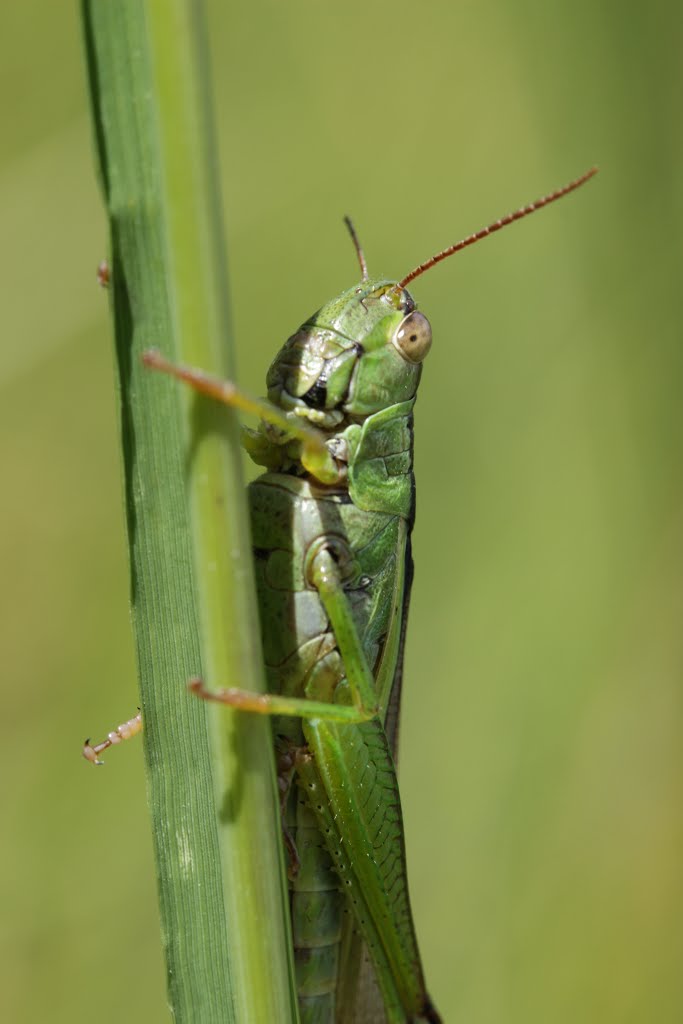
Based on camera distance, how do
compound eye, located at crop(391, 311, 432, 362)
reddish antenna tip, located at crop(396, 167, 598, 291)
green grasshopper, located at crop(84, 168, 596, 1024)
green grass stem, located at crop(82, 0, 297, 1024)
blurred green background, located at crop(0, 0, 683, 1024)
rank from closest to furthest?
green grass stem, located at crop(82, 0, 297, 1024), reddish antenna tip, located at crop(396, 167, 598, 291), green grasshopper, located at crop(84, 168, 596, 1024), compound eye, located at crop(391, 311, 432, 362), blurred green background, located at crop(0, 0, 683, 1024)

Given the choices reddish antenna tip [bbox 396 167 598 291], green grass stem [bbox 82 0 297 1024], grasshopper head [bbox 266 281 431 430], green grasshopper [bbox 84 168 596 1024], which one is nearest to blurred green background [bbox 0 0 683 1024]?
green grasshopper [bbox 84 168 596 1024]

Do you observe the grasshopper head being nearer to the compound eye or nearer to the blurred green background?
the compound eye

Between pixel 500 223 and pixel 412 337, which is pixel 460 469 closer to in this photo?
pixel 412 337

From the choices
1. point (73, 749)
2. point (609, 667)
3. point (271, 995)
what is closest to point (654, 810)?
point (609, 667)

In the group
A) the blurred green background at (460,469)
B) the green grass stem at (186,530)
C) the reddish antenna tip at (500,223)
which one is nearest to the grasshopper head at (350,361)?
the reddish antenna tip at (500,223)

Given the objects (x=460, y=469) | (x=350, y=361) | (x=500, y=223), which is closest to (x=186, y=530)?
(x=350, y=361)

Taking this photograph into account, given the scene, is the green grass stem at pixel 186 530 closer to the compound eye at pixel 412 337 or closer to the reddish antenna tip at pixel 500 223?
the reddish antenna tip at pixel 500 223

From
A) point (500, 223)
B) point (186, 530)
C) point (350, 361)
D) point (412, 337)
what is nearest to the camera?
point (186, 530)

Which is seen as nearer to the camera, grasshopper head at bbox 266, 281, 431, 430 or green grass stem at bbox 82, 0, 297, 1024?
green grass stem at bbox 82, 0, 297, 1024
